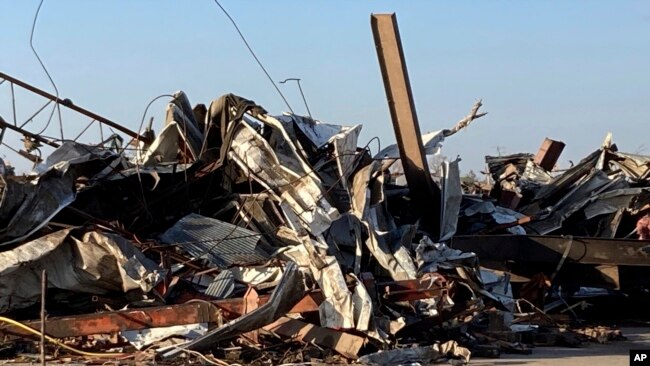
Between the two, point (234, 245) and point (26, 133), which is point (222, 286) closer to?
point (234, 245)

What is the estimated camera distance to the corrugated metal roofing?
10.2 metres

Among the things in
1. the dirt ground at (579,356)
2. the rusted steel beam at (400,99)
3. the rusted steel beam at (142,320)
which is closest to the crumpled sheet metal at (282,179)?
the rusted steel beam at (400,99)

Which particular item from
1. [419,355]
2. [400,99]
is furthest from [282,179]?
[419,355]

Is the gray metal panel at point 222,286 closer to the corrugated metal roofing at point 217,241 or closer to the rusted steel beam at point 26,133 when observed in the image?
the corrugated metal roofing at point 217,241

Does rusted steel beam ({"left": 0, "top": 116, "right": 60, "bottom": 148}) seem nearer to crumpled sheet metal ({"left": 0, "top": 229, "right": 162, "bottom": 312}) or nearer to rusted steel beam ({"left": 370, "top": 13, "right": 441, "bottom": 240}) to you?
crumpled sheet metal ({"left": 0, "top": 229, "right": 162, "bottom": 312})

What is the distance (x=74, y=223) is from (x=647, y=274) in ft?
22.7

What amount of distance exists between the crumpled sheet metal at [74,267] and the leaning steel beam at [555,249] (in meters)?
4.04

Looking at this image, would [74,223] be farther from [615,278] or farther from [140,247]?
[615,278]

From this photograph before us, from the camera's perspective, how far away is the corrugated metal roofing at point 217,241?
33.4 feet

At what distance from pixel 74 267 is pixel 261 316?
7.61ft

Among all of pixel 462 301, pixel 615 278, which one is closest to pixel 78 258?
pixel 462 301

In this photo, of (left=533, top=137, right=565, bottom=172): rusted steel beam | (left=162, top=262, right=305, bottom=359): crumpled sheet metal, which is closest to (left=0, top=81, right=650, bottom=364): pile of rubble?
(left=162, top=262, right=305, bottom=359): crumpled sheet metal

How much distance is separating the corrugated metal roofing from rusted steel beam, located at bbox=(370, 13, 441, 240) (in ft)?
7.43

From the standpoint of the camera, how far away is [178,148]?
1193cm
